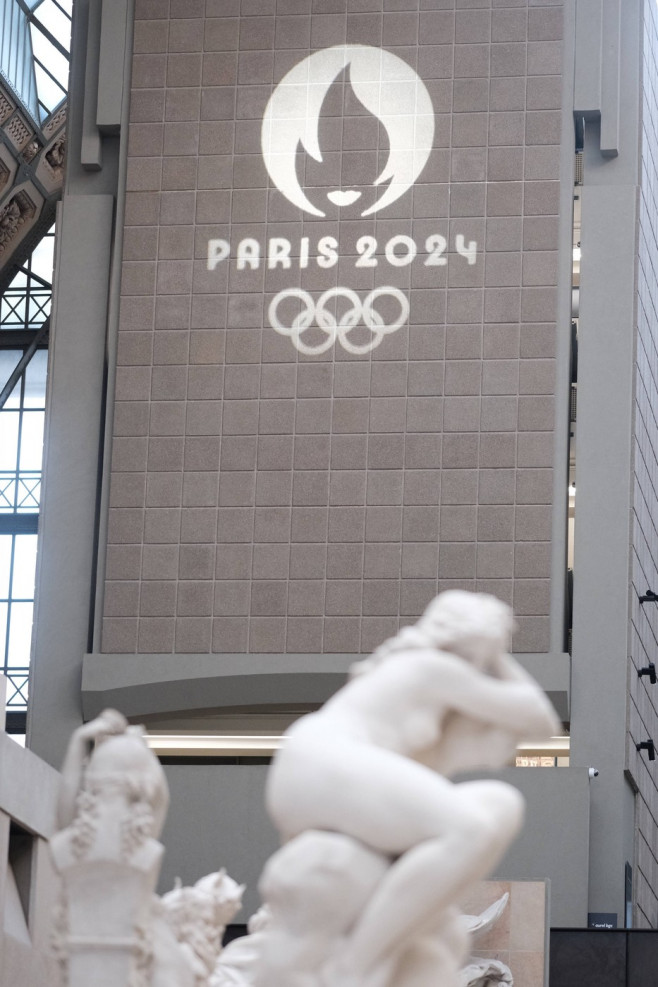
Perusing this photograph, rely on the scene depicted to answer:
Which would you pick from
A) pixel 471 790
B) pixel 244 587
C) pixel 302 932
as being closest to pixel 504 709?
pixel 471 790

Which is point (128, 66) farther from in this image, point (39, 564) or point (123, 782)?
point (123, 782)

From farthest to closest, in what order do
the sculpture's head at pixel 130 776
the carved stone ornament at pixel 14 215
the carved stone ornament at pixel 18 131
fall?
the carved stone ornament at pixel 14 215 < the carved stone ornament at pixel 18 131 < the sculpture's head at pixel 130 776

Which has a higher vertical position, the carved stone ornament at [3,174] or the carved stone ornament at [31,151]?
the carved stone ornament at [31,151]

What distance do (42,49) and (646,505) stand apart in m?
15.1

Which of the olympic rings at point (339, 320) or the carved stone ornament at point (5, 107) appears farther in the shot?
the carved stone ornament at point (5, 107)

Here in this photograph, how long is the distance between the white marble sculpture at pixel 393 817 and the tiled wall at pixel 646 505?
1883 cm

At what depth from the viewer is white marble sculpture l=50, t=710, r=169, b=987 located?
6742mm

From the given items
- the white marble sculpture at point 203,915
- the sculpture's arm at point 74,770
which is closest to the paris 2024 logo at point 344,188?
the white marble sculpture at point 203,915

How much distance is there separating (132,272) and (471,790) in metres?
20.8

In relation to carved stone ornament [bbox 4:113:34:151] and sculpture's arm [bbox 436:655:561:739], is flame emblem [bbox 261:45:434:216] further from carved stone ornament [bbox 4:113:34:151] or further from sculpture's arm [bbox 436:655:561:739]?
sculpture's arm [bbox 436:655:561:739]

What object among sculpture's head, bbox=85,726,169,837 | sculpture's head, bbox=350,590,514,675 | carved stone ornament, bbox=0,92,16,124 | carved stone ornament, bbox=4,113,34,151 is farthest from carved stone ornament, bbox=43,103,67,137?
sculpture's head, bbox=350,590,514,675

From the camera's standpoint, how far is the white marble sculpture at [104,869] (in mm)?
6742

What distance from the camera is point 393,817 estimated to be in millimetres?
6230

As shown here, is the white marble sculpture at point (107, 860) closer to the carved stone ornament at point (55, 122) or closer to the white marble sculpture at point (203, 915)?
the white marble sculpture at point (203, 915)
